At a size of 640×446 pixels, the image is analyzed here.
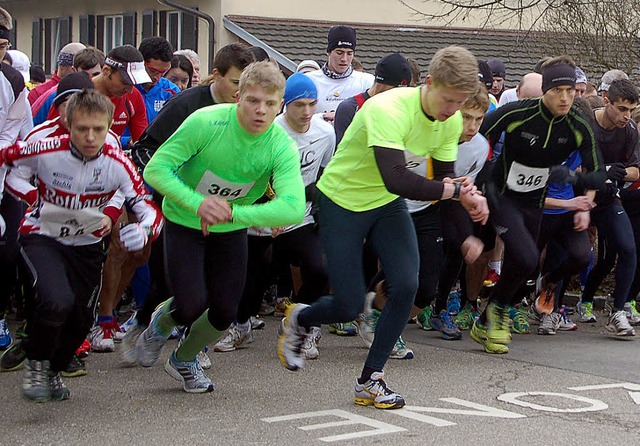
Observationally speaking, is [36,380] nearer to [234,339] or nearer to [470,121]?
[234,339]

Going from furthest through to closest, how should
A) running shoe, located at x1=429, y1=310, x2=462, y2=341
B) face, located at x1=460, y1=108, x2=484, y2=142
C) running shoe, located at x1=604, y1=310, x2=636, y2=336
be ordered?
running shoe, located at x1=604, y1=310, x2=636, y2=336, running shoe, located at x1=429, y1=310, x2=462, y2=341, face, located at x1=460, y1=108, x2=484, y2=142

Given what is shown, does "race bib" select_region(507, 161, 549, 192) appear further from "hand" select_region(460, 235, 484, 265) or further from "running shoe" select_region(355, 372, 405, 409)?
"running shoe" select_region(355, 372, 405, 409)

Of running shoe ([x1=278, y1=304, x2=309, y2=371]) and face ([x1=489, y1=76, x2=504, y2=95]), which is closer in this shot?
running shoe ([x1=278, y1=304, x2=309, y2=371])

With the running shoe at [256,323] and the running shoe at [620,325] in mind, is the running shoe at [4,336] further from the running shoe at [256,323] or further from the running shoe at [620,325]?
→ the running shoe at [620,325]

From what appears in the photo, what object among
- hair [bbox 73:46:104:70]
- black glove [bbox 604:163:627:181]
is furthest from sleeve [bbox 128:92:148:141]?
black glove [bbox 604:163:627:181]

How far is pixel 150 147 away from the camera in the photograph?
7219mm

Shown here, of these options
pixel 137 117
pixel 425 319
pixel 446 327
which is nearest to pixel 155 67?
pixel 137 117

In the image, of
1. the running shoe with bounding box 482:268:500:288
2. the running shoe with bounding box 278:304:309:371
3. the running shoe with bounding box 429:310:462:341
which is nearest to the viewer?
the running shoe with bounding box 278:304:309:371

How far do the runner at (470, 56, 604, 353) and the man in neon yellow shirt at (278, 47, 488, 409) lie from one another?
199cm

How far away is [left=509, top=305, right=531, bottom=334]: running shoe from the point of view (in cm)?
990

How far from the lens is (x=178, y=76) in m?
11.6

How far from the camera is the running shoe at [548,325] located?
9820mm

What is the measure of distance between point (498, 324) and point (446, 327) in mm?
885

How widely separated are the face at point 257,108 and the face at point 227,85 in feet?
3.31
